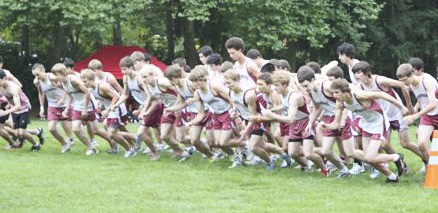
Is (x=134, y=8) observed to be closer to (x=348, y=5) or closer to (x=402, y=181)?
(x=348, y=5)

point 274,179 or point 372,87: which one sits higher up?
point 372,87

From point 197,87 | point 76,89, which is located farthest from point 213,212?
point 76,89

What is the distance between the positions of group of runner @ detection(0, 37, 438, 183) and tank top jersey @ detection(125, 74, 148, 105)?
0.06ft

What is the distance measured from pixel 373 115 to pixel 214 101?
314cm

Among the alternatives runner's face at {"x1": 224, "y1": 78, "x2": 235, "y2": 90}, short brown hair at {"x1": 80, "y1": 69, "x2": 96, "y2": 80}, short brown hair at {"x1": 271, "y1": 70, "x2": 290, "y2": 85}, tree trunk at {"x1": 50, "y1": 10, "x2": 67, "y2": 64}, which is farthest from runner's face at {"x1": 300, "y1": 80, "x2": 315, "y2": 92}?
tree trunk at {"x1": 50, "y1": 10, "x2": 67, "y2": 64}

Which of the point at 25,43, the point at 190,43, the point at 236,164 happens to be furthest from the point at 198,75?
the point at 25,43

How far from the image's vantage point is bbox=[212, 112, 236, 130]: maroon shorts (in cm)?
1419

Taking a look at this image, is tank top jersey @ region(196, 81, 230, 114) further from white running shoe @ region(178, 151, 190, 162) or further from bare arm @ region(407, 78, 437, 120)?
bare arm @ region(407, 78, 437, 120)

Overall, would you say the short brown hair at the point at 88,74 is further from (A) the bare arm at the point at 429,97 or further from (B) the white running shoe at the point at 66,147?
(A) the bare arm at the point at 429,97

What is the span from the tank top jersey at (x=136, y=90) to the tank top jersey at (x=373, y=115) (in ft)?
16.4

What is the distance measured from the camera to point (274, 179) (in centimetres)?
1262

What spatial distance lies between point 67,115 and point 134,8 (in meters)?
13.6

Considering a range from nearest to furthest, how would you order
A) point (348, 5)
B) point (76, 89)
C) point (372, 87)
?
point (372, 87) < point (76, 89) < point (348, 5)

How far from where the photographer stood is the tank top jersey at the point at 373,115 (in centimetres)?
1205
